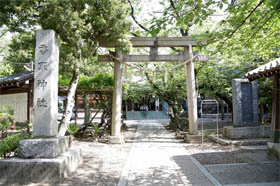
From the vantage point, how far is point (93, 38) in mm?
8984

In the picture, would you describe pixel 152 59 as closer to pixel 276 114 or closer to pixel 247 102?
pixel 247 102

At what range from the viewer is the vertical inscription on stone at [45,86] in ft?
17.7

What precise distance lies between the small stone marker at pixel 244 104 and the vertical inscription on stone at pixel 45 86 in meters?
8.56

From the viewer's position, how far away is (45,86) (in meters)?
5.54

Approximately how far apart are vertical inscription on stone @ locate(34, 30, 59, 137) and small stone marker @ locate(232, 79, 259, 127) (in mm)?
8563

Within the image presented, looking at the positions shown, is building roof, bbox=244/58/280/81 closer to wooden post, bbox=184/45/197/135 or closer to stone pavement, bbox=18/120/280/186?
stone pavement, bbox=18/120/280/186

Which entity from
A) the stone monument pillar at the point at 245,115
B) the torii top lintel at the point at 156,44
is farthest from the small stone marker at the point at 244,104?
the torii top lintel at the point at 156,44

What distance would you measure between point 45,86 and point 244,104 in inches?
364

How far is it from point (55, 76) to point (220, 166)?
5421 mm

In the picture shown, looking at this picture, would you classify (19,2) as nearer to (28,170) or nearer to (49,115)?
(49,115)

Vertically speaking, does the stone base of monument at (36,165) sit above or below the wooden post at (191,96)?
below

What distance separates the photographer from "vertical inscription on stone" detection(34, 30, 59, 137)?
541 centimetres

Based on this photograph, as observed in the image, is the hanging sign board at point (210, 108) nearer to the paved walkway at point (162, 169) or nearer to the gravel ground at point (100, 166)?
the paved walkway at point (162, 169)

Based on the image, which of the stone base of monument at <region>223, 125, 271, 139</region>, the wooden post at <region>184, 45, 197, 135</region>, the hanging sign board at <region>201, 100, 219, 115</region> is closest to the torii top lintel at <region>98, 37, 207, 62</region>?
the wooden post at <region>184, 45, 197, 135</region>
